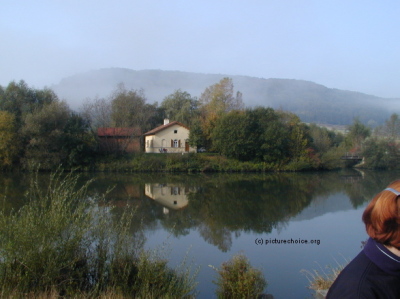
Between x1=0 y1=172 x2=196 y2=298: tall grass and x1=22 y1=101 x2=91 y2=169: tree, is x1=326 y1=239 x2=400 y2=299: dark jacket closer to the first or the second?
x1=0 y1=172 x2=196 y2=298: tall grass

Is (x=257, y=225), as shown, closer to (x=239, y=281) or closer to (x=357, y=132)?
(x=239, y=281)

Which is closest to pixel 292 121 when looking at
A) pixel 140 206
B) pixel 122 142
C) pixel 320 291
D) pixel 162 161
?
pixel 162 161

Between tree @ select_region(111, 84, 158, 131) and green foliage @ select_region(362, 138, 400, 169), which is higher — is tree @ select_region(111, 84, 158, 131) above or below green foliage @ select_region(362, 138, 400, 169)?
above

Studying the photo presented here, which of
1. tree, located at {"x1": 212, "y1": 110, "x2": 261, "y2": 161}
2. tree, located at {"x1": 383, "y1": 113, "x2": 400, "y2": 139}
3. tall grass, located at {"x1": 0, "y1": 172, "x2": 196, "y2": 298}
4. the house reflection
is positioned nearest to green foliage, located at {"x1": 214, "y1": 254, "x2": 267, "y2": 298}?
tall grass, located at {"x1": 0, "y1": 172, "x2": 196, "y2": 298}

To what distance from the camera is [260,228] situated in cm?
1209

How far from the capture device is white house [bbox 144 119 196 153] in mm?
43875

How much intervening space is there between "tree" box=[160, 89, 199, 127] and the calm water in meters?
30.8

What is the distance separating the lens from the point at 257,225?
1252 cm

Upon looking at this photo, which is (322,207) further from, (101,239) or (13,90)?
(13,90)

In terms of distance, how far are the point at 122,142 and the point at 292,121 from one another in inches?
810

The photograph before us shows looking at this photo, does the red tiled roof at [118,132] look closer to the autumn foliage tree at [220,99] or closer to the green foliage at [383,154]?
the autumn foliage tree at [220,99]

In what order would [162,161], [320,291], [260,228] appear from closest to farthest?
[320,291]
[260,228]
[162,161]

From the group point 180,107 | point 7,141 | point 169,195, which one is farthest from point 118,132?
point 169,195

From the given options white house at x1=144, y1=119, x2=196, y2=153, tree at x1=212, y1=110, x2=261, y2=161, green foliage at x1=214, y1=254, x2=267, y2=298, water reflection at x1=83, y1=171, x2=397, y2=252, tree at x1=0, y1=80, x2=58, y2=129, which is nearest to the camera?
green foliage at x1=214, y1=254, x2=267, y2=298
